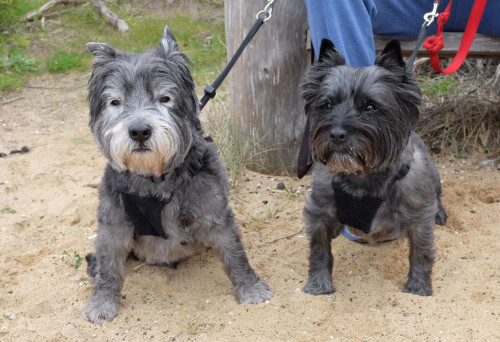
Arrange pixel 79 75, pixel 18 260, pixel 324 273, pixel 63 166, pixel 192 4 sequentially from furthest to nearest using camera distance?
1. pixel 192 4
2. pixel 79 75
3. pixel 63 166
4. pixel 18 260
5. pixel 324 273

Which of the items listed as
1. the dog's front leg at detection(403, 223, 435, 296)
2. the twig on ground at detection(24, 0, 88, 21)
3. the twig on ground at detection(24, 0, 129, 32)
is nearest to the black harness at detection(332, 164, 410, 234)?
the dog's front leg at detection(403, 223, 435, 296)

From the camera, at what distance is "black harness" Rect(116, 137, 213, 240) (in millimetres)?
3498

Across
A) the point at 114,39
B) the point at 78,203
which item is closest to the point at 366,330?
the point at 78,203

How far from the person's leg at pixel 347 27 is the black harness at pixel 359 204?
951 mm

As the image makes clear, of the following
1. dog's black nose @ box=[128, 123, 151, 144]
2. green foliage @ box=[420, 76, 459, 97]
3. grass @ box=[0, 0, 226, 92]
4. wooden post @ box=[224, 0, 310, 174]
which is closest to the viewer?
dog's black nose @ box=[128, 123, 151, 144]

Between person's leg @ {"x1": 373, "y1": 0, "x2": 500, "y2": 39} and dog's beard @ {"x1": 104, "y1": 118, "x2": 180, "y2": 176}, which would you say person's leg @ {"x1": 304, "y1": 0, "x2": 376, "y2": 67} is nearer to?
person's leg @ {"x1": 373, "y1": 0, "x2": 500, "y2": 39}

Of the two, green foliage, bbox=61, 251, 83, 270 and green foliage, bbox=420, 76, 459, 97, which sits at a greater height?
green foliage, bbox=420, 76, 459, 97

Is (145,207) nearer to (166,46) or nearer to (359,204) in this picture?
(166,46)

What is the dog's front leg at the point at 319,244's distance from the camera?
3.78 metres

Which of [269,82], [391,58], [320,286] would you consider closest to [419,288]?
[320,286]

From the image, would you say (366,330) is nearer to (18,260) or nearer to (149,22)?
(18,260)

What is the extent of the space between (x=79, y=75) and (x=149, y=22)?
1.85 m

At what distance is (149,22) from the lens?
967 centimetres

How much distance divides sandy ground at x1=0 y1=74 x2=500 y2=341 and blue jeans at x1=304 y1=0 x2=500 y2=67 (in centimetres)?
150
